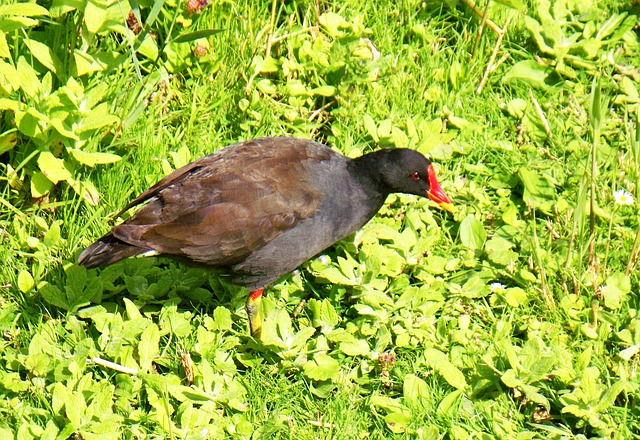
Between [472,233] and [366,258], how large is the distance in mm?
583

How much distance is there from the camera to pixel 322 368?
3.72 meters

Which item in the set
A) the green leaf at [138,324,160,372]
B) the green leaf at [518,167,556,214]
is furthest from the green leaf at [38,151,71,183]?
the green leaf at [518,167,556,214]

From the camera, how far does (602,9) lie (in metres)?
5.31

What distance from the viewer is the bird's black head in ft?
13.8

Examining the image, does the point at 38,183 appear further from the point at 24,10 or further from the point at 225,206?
the point at 225,206

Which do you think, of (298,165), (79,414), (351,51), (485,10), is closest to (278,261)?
(298,165)

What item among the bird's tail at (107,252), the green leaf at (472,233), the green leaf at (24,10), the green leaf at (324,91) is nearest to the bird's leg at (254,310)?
the bird's tail at (107,252)

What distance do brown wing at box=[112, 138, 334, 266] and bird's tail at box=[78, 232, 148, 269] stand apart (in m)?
0.05

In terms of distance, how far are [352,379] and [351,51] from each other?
1890 millimetres

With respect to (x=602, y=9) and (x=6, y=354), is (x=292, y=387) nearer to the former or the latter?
(x=6, y=354)

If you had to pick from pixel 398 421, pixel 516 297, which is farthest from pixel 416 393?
pixel 516 297

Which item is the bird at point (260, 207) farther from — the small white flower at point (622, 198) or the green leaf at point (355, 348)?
the small white flower at point (622, 198)

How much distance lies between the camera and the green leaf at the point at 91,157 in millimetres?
4117

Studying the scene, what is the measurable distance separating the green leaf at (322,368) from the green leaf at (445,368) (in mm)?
387
